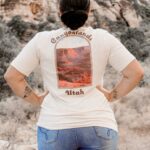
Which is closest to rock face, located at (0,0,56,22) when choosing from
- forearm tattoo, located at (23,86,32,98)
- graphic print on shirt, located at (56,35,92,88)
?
forearm tattoo, located at (23,86,32,98)

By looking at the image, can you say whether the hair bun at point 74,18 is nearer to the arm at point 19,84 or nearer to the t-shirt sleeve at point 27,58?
the t-shirt sleeve at point 27,58

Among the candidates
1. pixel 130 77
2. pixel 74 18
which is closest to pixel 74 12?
pixel 74 18

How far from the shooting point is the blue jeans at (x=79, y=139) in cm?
221

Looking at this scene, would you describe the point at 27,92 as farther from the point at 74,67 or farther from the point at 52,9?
the point at 52,9

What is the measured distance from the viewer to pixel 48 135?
7.36 feet

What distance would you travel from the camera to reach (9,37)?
7.40 meters

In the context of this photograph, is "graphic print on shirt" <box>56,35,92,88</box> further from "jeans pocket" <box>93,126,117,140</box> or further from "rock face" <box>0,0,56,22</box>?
"rock face" <box>0,0,56,22</box>

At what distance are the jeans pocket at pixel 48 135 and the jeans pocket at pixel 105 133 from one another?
16 cm

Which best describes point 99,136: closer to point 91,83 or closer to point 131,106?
point 91,83

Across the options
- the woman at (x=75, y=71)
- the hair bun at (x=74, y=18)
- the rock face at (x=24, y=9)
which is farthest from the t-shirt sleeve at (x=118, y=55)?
the rock face at (x=24, y=9)

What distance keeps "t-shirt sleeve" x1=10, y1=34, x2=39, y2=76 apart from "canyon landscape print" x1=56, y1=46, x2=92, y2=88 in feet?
0.33

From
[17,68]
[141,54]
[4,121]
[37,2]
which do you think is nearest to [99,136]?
[17,68]

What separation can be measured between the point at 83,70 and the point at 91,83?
0.22 ft

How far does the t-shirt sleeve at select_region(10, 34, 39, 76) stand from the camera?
2.32 metres
